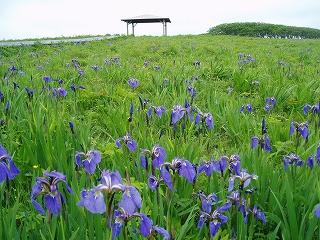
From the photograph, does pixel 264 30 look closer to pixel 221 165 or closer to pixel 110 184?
pixel 221 165

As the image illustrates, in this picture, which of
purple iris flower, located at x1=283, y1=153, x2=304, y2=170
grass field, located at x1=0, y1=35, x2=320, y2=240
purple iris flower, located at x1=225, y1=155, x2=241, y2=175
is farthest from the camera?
purple iris flower, located at x1=283, y1=153, x2=304, y2=170

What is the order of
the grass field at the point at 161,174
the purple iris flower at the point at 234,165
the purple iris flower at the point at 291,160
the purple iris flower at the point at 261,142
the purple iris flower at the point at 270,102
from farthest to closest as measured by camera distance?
1. the purple iris flower at the point at 270,102
2. the purple iris flower at the point at 261,142
3. the purple iris flower at the point at 291,160
4. the purple iris flower at the point at 234,165
5. the grass field at the point at 161,174

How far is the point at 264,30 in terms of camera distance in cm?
3791

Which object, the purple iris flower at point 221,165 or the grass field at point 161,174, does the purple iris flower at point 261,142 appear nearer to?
the grass field at point 161,174

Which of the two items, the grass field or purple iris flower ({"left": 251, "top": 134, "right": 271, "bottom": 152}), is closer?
the grass field

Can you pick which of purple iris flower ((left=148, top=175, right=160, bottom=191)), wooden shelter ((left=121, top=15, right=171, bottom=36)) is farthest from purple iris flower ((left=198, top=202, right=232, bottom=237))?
wooden shelter ((left=121, top=15, right=171, bottom=36))

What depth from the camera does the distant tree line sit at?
37134mm

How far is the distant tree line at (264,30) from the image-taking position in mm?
37134

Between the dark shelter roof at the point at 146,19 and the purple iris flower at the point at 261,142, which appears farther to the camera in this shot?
the dark shelter roof at the point at 146,19

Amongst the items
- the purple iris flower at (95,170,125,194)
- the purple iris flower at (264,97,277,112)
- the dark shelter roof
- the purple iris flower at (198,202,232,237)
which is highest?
the dark shelter roof

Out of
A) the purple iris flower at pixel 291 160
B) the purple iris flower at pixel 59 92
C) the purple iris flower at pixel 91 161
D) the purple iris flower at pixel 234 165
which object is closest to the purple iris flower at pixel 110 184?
the purple iris flower at pixel 91 161

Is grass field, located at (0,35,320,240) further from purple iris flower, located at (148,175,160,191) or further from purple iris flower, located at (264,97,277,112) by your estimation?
purple iris flower, located at (264,97,277,112)

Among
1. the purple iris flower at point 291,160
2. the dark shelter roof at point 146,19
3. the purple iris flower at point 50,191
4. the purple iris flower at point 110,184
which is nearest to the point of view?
the purple iris flower at point 110,184

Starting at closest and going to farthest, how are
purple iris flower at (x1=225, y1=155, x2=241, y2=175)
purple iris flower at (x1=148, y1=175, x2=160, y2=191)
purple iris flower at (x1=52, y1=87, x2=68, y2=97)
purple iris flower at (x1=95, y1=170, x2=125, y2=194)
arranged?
purple iris flower at (x1=95, y1=170, x2=125, y2=194)
purple iris flower at (x1=148, y1=175, x2=160, y2=191)
purple iris flower at (x1=225, y1=155, x2=241, y2=175)
purple iris flower at (x1=52, y1=87, x2=68, y2=97)
